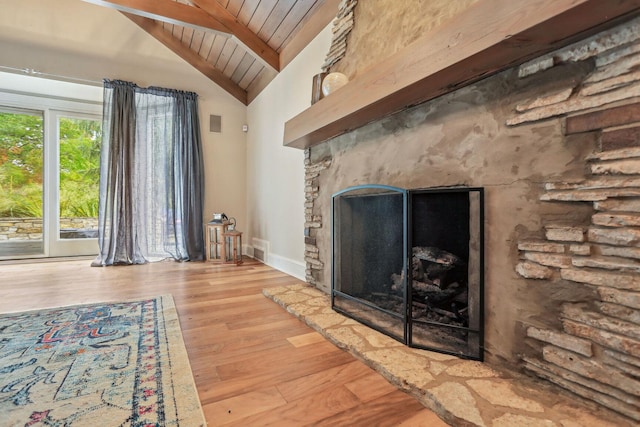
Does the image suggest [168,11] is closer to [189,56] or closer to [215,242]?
[189,56]

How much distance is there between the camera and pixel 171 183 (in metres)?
4.17

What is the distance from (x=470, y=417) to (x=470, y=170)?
3.15 ft

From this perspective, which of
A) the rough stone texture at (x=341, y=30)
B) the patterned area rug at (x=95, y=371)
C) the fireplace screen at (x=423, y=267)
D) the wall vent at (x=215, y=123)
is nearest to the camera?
the patterned area rug at (x=95, y=371)

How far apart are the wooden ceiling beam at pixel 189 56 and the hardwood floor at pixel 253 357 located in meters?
2.99

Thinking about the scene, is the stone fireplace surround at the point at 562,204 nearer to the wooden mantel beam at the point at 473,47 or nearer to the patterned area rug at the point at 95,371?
the wooden mantel beam at the point at 473,47

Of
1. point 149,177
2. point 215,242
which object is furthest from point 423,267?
point 149,177

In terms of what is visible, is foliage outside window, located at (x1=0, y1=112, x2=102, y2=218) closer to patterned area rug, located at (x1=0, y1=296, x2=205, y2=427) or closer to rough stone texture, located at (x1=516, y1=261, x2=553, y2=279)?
patterned area rug, located at (x1=0, y1=296, x2=205, y2=427)

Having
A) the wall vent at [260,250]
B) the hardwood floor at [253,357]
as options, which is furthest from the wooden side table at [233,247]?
the hardwood floor at [253,357]

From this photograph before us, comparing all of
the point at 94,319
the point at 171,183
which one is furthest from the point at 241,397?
the point at 171,183

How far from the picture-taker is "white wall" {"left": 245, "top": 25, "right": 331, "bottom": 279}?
9.99 feet

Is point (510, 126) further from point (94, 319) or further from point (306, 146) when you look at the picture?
point (94, 319)

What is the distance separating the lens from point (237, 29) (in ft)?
10.9

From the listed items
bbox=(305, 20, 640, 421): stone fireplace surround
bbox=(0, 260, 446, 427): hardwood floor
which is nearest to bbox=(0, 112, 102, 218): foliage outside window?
bbox=(0, 260, 446, 427): hardwood floor

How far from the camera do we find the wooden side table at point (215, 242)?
3.93m
